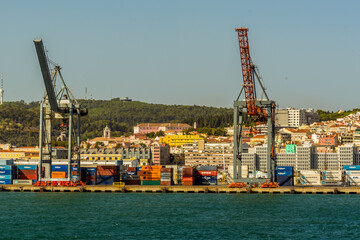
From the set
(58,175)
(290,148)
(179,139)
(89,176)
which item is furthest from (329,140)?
(58,175)

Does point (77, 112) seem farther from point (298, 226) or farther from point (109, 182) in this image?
point (298, 226)

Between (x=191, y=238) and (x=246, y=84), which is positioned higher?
(x=246, y=84)

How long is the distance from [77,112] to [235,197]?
1813 cm

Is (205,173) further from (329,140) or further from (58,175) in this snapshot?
(329,140)

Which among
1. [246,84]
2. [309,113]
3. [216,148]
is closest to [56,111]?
[246,84]

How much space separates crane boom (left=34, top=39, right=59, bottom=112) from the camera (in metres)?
67.6

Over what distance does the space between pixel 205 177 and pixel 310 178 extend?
13.5m

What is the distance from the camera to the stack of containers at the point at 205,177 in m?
81.4

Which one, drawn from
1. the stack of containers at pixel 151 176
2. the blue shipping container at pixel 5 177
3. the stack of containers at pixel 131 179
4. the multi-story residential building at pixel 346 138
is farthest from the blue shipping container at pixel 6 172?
the multi-story residential building at pixel 346 138

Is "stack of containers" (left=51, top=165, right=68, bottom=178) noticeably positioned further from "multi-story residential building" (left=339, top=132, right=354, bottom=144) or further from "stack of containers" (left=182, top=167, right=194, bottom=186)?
"multi-story residential building" (left=339, top=132, right=354, bottom=144)

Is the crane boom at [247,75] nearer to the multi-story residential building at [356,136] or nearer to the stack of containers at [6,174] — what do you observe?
Result: the stack of containers at [6,174]

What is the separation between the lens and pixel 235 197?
65250mm

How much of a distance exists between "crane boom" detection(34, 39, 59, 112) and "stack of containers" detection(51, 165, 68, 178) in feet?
21.6

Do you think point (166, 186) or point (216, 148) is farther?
point (216, 148)
